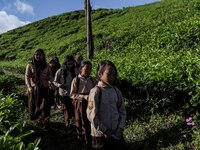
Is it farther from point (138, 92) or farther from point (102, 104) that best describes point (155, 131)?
point (102, 104)

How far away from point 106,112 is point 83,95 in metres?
2.38

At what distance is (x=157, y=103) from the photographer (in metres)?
9.19

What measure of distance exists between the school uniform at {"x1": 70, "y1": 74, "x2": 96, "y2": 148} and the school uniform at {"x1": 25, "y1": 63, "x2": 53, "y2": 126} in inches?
68.4

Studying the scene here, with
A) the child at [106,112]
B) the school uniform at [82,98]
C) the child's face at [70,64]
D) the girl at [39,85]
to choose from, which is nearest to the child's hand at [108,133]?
the child at [106,112]

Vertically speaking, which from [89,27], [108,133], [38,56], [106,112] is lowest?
[108,133]

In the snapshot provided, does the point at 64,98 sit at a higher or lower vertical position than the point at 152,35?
lower

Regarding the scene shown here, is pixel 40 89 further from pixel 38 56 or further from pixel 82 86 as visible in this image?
pixel 82 86

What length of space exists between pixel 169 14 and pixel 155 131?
22.4 metres

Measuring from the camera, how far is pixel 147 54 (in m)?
15.9

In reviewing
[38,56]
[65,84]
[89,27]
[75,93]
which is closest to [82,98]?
[75,93]

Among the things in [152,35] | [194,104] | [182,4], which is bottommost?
[194,104]

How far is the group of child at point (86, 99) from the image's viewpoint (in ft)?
18.9

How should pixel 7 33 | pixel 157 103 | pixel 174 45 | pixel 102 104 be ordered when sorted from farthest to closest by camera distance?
pixel 7 33 < pixel 174 45 < pixel 157 103 < pixel 102 104

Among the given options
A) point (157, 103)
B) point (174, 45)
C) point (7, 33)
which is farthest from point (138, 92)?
point (7, 33)
